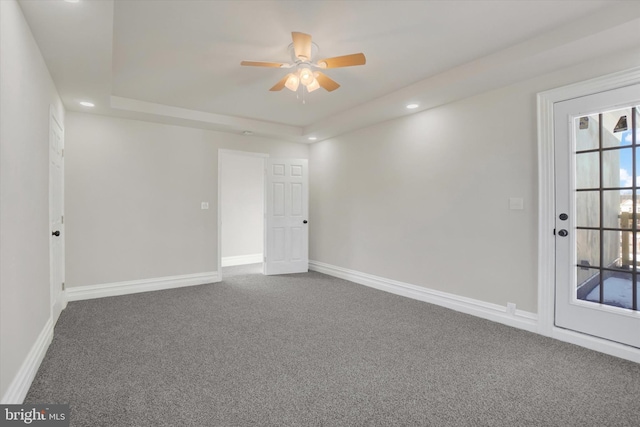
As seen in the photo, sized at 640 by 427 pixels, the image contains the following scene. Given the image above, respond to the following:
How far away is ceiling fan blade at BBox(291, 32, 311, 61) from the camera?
91.0 inches

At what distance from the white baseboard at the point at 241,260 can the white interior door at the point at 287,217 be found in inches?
50.4

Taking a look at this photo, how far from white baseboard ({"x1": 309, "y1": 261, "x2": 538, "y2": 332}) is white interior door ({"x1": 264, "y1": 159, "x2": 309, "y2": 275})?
0.88 m

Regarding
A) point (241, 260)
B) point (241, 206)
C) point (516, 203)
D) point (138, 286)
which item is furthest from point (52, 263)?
point (516, 203)

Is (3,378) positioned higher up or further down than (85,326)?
higher up

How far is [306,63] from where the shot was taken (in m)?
2.77

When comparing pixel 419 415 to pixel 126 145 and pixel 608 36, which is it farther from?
pixel 126 145

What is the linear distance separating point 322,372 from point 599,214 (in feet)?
8.70

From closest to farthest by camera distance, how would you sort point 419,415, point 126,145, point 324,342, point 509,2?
point 419,415 < point 509,2 < point 324,342 < point 126,145

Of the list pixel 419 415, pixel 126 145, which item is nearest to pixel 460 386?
pixel 419 415

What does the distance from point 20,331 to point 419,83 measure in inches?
157

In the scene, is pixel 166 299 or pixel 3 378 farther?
pixel 166 299

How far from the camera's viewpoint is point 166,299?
4.13 m

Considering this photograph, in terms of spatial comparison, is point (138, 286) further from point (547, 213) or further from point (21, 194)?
point (547, 213)

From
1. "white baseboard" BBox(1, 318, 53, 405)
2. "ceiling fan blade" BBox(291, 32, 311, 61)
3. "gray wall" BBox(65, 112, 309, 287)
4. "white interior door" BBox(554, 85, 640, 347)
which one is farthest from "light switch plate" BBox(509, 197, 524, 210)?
"gray wall" BBox(65, 112, 309, 287)
